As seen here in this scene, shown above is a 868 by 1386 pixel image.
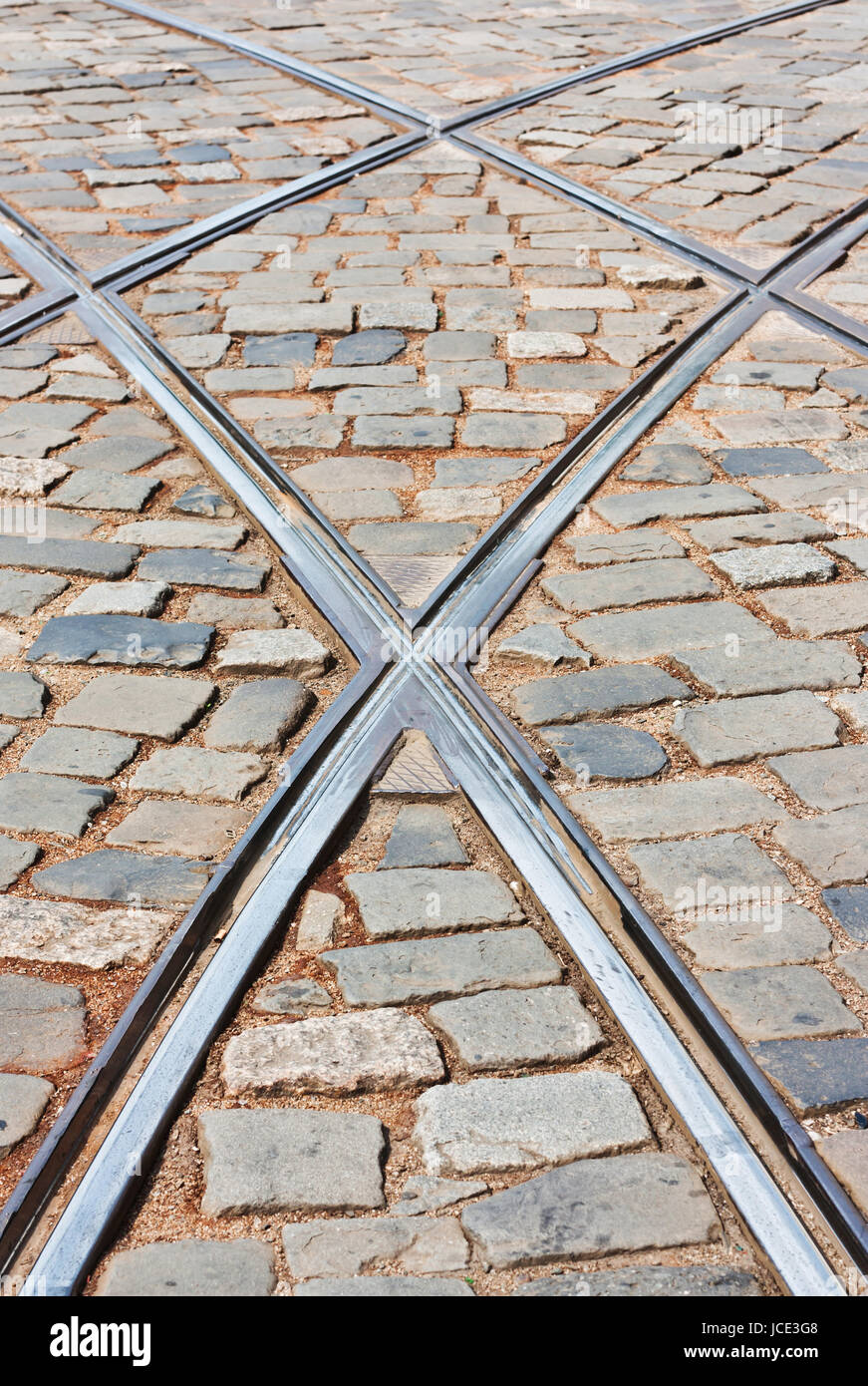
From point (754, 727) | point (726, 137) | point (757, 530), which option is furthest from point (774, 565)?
point (726, 137)

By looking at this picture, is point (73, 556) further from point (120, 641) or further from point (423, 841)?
point (423, 841)

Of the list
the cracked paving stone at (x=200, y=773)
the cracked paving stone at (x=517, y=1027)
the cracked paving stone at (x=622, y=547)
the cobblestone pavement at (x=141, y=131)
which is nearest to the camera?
the cracked paving stone at (x=517, y=1027)

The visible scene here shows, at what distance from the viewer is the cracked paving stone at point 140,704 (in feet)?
9.80

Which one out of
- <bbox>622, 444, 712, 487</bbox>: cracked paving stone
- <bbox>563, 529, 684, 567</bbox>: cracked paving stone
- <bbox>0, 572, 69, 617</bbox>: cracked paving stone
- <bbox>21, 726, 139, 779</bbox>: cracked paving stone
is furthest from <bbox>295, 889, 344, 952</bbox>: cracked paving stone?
<bbox>622, 444, 712, 487</bbox>: cracked paving stone

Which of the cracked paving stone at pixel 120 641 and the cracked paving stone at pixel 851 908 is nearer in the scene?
the cracked paving stone at pixel 851 908

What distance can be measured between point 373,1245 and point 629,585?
80.9 inches

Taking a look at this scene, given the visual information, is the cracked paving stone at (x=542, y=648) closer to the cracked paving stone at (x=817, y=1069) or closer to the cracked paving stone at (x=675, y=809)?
the cracked paving stone at (x=675, y=809)

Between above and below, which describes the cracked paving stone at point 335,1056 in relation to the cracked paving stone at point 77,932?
below

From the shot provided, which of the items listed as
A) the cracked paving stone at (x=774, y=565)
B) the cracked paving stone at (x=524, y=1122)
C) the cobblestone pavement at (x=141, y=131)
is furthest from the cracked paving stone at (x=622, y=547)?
the cobblestone pavement at (x=141, y=131)

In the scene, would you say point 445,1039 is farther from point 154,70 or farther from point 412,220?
point 154,70

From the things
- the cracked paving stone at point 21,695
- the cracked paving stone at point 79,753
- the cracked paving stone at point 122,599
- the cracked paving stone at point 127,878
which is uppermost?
the cracked paving stone at point 122,599

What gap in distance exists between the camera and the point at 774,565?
11.6 feet

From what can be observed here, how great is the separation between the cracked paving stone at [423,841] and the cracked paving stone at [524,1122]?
564 millimetres

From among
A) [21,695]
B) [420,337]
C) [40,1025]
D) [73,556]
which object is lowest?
[40,1025]
